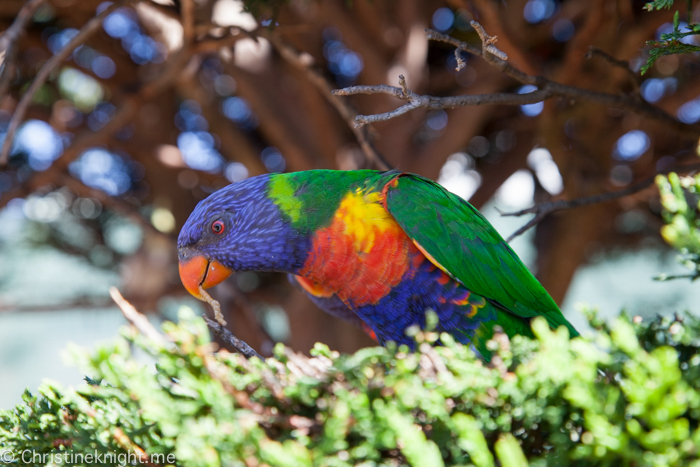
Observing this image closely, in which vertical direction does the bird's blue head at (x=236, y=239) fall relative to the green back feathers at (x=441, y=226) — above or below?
below

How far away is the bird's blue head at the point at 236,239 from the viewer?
1615 mm

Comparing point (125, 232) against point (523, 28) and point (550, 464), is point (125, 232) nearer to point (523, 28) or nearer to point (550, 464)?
point (523, 28)

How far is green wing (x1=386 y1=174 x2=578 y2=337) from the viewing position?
1.56 m

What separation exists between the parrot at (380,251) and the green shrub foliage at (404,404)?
586 millimetres

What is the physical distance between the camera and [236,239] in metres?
1.62

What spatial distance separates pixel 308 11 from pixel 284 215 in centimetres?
256

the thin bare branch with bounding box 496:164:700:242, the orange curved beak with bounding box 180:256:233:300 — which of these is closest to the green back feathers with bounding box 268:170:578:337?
the thin bare branch with bounding box 496:164:700:242

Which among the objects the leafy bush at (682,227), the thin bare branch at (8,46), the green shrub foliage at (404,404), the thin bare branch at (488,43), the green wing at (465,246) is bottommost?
the green shrub foliage at (404,404)

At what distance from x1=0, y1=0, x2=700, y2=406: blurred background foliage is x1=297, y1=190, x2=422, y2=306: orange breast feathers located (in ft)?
2.15

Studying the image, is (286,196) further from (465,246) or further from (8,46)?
(8,46)

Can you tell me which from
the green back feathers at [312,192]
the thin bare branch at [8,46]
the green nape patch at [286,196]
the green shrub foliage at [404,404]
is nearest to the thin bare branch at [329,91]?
the green back feathers at [312,192]

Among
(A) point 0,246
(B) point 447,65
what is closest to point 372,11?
(B) point 447,65

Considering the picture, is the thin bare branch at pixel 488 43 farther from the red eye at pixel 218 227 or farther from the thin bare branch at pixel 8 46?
the thin bare branch at pixel 8 46

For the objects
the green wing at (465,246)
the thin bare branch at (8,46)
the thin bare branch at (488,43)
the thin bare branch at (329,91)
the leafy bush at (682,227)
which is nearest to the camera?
the leafy bush at (682,227)
